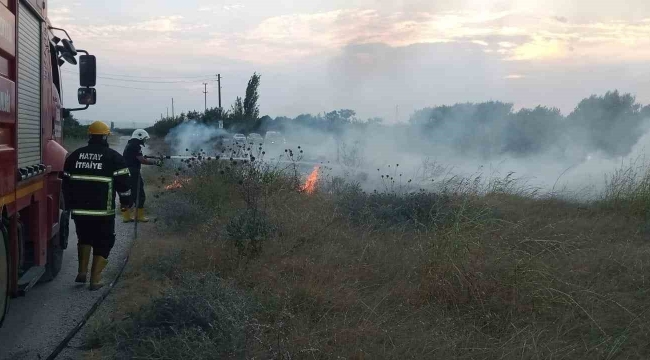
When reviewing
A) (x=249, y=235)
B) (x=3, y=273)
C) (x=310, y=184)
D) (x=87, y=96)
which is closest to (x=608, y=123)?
(x=310, y=184)

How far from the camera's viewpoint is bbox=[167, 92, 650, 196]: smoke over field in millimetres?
14016

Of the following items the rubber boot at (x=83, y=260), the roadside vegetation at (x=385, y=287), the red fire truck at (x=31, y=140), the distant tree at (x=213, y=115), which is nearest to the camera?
the roadside vegetation at (x=385, y=287)

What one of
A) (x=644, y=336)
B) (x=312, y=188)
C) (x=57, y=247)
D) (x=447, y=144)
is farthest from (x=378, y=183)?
(x=644, y=336)

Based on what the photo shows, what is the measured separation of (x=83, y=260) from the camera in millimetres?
6625

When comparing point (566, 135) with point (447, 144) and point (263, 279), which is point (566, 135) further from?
point (263, 279)

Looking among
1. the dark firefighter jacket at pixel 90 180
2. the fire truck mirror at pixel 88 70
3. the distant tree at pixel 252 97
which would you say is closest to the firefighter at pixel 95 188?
the dark firefighter jacket at pixel 90 180

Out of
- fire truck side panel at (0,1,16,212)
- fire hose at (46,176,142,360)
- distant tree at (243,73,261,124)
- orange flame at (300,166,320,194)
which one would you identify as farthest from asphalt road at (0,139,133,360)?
distant tree at (243,73,261,124)

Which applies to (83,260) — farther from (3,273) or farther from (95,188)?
(3,273)

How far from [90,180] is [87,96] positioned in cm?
140

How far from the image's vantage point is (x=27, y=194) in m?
5.04

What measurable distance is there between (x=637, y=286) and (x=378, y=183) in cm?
761

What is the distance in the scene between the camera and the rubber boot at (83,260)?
6586mm

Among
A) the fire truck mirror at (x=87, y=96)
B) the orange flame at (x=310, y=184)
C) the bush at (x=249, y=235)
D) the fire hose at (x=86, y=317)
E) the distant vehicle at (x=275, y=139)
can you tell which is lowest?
the fire hose at (x=86, y=317)

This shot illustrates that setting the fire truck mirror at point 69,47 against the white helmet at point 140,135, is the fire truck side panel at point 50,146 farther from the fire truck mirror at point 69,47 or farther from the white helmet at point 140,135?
the white helmet at point 140,135
